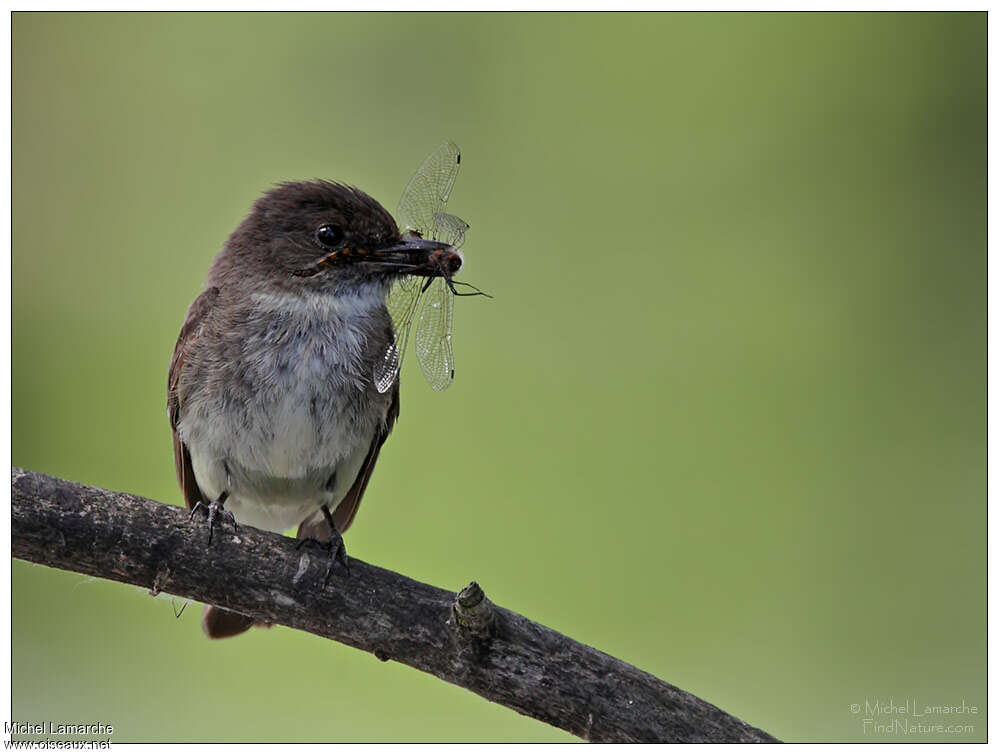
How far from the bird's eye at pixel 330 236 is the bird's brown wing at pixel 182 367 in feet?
1.43

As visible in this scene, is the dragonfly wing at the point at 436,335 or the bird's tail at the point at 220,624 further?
the bird's tail at the point at 220,624

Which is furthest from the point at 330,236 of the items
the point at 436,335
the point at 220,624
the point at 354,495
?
the point at 220,624

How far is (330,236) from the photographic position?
3.77 meters

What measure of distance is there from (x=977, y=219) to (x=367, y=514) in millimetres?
3004

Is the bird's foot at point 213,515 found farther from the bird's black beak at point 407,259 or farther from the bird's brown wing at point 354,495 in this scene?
the bird's black beak at point 407,259

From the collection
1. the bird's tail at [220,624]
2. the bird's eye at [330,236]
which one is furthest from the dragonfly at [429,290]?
the bird's tail at [220,624]

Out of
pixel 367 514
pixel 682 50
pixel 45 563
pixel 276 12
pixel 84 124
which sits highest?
pixel 682 50

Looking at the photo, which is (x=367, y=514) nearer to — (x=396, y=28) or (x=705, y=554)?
(x=705, y=554)

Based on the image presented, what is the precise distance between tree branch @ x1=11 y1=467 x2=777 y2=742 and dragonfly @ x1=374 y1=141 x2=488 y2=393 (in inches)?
32.7

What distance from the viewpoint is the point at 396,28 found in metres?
4.63

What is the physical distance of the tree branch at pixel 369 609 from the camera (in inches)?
117

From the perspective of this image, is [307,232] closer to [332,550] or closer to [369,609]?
[332,550]

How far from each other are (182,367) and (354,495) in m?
0.84

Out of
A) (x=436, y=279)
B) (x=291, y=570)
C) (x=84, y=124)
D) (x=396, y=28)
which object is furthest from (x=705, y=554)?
(x=84, y=124)
